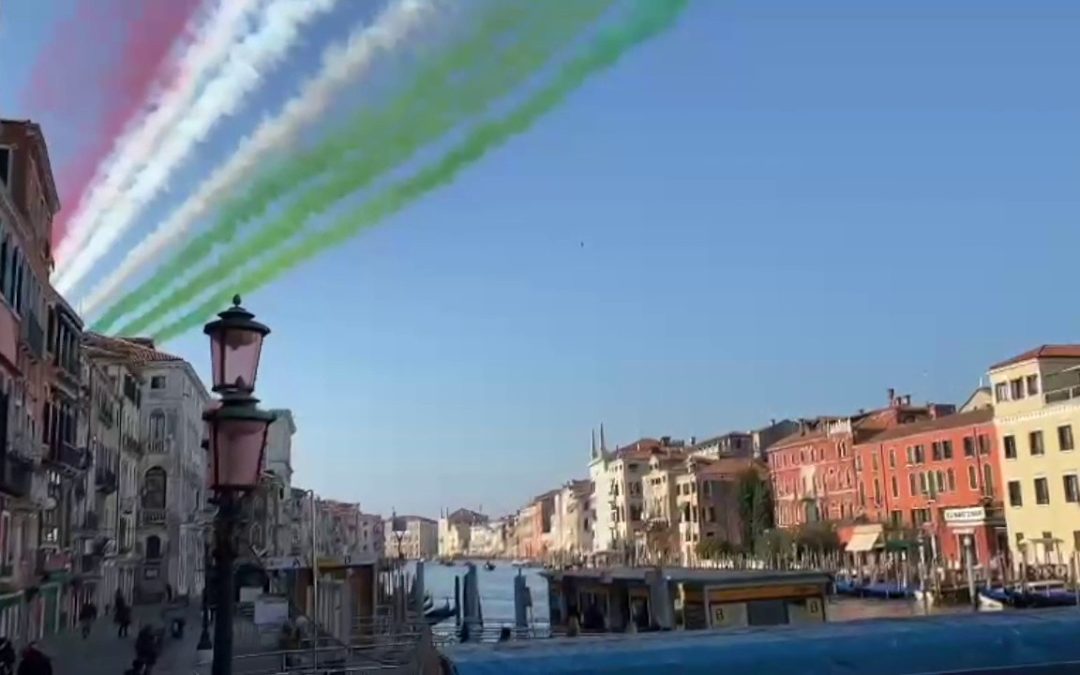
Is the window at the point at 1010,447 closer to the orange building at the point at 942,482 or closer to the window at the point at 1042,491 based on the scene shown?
the window at the point at 1042,491

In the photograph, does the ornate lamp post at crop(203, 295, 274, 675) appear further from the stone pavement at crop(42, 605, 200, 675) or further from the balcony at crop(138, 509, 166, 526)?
the balcony at crop(138, 509, 166, 526)

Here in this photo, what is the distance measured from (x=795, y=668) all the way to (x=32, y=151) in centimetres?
2730

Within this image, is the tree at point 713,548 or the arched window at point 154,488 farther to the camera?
the tree at point 713,548

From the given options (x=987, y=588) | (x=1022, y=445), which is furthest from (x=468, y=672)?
(x=1022, y=445)

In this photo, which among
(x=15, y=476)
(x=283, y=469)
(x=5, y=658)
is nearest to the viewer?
(x=5, y=658)

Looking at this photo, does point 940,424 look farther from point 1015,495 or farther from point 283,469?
point 283,469

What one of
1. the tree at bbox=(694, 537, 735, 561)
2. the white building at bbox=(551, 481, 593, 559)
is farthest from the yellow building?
the white building at bbox=(551, 481, 593, 559)

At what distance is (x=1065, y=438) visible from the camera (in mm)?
47438

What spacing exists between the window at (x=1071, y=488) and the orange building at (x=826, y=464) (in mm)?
22147

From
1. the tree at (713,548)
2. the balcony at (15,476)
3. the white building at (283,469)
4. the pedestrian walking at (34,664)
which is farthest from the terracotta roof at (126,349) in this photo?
the tree at (713,548)

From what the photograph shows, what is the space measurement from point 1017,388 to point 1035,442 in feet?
8.93

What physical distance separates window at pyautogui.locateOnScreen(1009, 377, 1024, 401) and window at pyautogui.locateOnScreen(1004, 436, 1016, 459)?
6.21 feet

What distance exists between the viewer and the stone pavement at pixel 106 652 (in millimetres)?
25219

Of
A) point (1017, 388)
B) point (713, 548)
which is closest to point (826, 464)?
point (713, 548)
